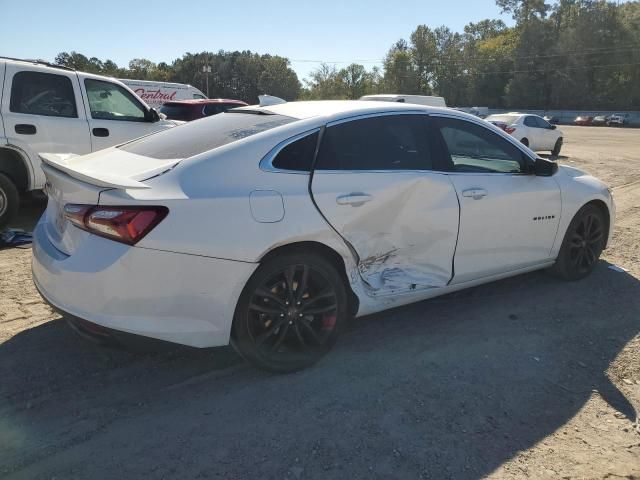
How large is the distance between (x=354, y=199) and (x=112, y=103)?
531cm

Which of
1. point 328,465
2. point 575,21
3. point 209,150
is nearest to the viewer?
point 328,465

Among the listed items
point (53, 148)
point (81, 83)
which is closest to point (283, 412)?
point (53, 148)

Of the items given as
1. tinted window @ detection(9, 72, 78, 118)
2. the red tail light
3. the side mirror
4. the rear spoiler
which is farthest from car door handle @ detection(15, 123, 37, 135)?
the side mirror

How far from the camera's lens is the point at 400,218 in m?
3.56

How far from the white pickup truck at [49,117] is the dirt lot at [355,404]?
106 inches

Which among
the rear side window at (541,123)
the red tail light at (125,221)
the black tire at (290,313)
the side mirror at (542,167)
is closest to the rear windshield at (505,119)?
the rear side window at (541,123)

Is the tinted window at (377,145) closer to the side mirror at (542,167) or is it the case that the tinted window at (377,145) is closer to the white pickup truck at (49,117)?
the side mirror at (542,167)

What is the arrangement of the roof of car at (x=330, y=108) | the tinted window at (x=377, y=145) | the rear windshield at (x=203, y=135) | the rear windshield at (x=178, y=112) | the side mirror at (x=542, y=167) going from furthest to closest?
the rear windshield at (x=178, y=112) < the side mirror at (x=542, y=167) < the roof of car at (x=330, y=108) < the tinted window at (x=377, y=145) < the rear windshield at (x=203, y=135)

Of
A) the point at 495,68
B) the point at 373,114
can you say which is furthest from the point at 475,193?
the point at 495,68

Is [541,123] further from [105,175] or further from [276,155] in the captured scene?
[105,175]

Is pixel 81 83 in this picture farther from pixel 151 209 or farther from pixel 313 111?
pixel 151 209

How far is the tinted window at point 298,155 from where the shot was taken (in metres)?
3.17

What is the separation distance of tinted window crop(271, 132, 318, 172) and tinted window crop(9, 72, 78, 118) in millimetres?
4733

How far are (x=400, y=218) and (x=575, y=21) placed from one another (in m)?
89.5
